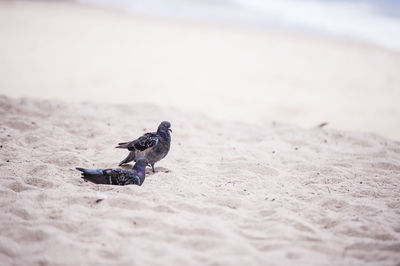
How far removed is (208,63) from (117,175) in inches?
368

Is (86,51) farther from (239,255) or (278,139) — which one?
(239,255)

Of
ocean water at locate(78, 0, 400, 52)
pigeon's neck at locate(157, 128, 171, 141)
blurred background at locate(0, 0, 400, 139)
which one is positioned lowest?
pigeon's neck at locate(157, 128, 171, 141)

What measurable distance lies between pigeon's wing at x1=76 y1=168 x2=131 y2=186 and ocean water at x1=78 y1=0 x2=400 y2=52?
1566cm

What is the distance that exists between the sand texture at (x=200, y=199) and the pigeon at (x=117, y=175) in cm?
12

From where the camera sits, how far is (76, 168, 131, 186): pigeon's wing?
13.8ft

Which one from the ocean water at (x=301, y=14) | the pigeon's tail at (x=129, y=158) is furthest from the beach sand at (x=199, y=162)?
the ocean water at (x=301, y=14)

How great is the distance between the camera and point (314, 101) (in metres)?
10.2

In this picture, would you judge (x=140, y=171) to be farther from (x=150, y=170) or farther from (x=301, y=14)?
(x=301, y=14)

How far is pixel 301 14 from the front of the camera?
2500 centimetres

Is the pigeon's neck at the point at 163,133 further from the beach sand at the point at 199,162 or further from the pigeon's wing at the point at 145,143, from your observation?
the beach sand at the point at 199,162

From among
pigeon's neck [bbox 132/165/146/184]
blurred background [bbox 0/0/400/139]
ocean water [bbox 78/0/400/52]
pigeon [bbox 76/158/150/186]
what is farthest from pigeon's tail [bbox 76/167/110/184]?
ocean water [bbox 78/0/400/52]

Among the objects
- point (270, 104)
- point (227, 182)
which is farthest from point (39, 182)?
point (270, 104)

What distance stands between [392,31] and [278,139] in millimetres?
17157

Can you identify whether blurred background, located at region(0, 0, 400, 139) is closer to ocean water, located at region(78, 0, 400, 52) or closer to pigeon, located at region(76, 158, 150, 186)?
ocean water, located at region(78, 0, 400, 52)
